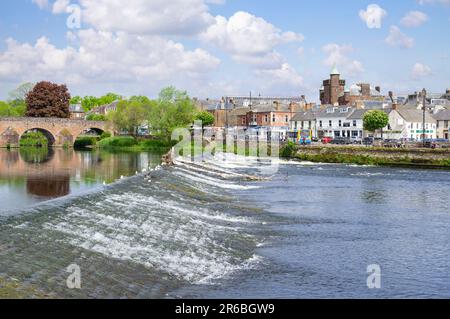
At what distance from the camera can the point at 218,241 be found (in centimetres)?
2434

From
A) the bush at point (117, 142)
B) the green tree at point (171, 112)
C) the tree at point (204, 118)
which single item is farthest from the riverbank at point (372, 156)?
the tree at point (204, 118)

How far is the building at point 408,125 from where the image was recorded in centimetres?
10125

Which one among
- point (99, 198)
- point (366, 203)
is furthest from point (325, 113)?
point (99, 198)

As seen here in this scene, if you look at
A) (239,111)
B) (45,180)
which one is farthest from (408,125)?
(45,180)

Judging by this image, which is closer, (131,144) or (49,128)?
(131,144)

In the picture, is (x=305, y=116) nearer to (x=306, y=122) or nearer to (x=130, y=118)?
(x=306, y=122)

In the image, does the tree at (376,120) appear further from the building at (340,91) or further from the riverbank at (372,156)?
the building at (340,91)

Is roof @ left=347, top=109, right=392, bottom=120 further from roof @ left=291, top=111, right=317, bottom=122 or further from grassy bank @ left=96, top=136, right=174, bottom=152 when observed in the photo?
grassy bank @ left=96, top=136, right=174, bottom=152

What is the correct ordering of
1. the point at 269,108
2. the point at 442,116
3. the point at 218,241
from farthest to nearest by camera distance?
the point at 269,108, the point at 442,116, the point at 218,241

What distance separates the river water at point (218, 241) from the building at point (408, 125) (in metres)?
60.3

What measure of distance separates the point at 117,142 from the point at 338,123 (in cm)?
4445

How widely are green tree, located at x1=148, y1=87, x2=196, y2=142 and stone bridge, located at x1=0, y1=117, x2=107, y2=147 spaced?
2007cm
